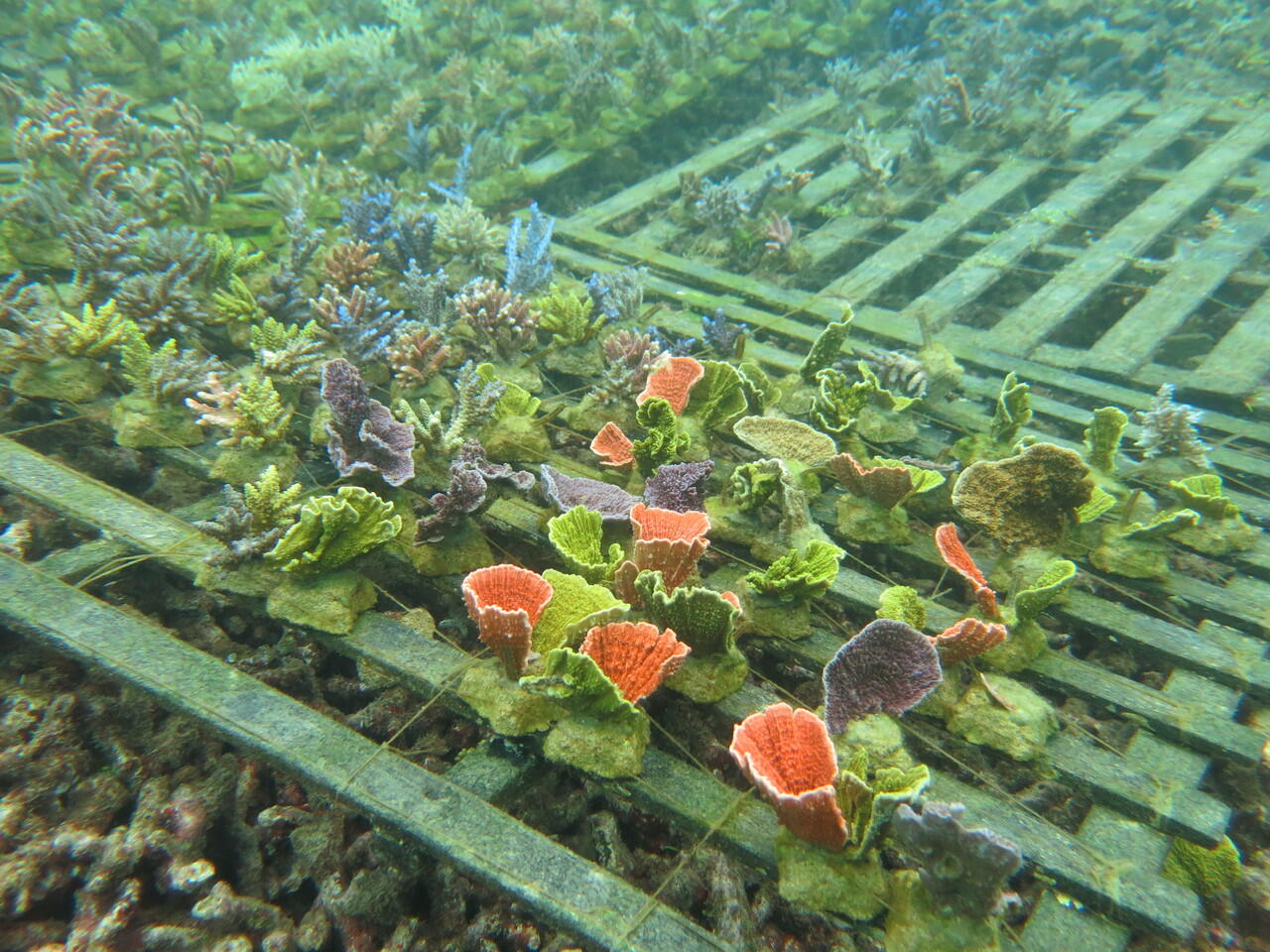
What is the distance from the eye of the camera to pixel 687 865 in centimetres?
220

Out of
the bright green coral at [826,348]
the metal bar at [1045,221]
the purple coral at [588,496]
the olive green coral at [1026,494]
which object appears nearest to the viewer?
the olive green coral at [1026,494]

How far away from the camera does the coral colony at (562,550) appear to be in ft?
6.97

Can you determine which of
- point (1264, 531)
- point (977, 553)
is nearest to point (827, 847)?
point (977, 553)

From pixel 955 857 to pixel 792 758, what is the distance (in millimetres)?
460

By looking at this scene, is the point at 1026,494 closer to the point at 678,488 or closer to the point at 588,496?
the point at 678,488

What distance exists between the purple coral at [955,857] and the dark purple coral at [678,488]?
1.41 m

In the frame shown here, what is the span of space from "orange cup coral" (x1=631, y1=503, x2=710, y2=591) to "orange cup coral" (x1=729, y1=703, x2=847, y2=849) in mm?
628

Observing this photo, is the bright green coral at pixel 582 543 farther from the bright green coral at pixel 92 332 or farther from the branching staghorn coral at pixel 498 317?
the bright green coral at pixel 92 332

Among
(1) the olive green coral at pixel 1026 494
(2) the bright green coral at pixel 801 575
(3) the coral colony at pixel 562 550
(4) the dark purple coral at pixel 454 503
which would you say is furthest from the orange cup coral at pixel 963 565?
(4) the dark purple coral at pixel 454 503

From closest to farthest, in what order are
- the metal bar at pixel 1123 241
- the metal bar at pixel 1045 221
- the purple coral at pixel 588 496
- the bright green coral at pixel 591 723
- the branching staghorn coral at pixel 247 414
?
1. the bright green coral at pixel 591 723
2. the purple coral at pixel 588 496
3. the branching staghorn coral at pixel 247 414
4. the metal bar at pixel 1123 241
5. the metal bar at pixel 1045 221

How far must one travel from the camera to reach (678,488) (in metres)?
2.97

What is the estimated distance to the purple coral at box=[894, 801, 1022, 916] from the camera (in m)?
1.67

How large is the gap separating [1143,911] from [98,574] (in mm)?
3460

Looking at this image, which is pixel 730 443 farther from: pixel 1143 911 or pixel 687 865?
pixel 1143 911
